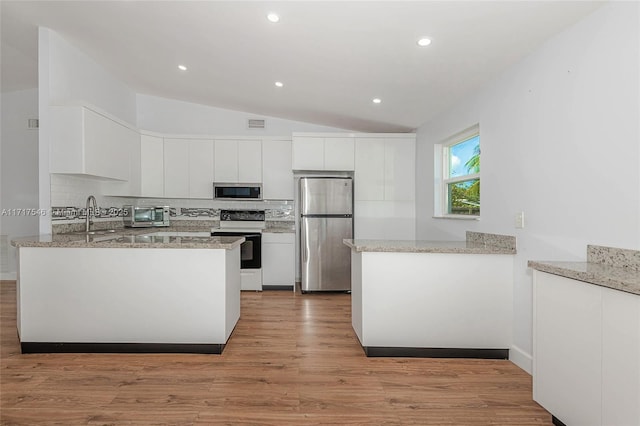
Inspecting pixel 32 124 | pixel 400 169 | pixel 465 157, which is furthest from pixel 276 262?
pixel 32 124

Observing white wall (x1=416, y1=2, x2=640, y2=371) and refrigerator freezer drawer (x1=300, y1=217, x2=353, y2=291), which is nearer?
white wall (x1=416, y1=2, x2=640, y2=371)

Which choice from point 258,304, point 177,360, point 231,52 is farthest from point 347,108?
point 177,360

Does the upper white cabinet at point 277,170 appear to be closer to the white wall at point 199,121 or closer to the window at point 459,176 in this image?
the white wall at point 199,121

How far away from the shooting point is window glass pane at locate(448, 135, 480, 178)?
10.8ft

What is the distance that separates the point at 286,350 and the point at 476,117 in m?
2.57

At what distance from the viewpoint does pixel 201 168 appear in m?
4.95

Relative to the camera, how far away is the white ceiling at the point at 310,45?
2.10 meters

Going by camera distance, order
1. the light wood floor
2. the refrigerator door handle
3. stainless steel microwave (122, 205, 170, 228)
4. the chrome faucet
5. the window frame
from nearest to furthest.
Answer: the light wood floor < the chrome faucet < the window frame < stainless steel microwave (122, 205, 170, 228) < the refrigerator door handle

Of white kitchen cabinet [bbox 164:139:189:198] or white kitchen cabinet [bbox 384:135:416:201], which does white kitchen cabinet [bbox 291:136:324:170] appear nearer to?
white kitchen cabinet [bbox 384:135:416:201]

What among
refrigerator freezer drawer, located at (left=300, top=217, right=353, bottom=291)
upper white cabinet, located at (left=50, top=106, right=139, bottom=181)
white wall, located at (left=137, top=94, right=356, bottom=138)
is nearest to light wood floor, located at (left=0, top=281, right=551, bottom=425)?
upper white cabinet, located at (left=50, top=106, right=139, bottom=181)

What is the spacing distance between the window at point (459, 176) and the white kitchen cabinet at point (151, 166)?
146 inches

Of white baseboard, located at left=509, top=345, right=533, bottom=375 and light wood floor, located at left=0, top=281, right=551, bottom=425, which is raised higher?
white baseboard, located at left=509, top=345, right=533, bottom=375

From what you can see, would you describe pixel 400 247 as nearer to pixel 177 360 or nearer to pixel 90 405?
pixel 177 360

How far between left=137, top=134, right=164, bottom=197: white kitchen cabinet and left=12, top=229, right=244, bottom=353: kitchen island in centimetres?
229
